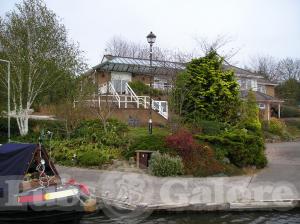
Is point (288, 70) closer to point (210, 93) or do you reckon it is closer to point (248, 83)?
point (248, 83)

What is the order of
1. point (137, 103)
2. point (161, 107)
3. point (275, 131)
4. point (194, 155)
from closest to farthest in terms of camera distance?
point (194, 155), point (161, 107), point (137, 103), point (275, 131)

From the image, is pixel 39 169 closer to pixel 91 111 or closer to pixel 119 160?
pixel 119 160

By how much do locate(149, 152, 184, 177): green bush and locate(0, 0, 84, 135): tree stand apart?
41.0 ft

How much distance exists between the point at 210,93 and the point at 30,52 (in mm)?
11866

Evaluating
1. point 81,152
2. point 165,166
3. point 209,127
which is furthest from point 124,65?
point 165,166

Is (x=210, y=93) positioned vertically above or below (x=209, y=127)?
above

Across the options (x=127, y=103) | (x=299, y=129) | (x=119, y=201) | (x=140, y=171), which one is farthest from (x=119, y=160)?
(x=299, y=129)

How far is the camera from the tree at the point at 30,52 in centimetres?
2786

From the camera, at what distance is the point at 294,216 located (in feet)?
42.2

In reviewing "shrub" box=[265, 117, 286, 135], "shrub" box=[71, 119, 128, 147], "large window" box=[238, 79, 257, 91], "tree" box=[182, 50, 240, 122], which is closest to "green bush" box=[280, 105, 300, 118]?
"large window" box=[238, 79, 257, 91]

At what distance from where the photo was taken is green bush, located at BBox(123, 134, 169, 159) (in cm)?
1902

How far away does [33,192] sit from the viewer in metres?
11.4

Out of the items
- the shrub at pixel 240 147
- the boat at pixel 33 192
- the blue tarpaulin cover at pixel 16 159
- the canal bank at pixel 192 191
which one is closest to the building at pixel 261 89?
the shrub at pixel 240 147

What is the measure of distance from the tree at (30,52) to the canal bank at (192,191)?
10663 millimetres
